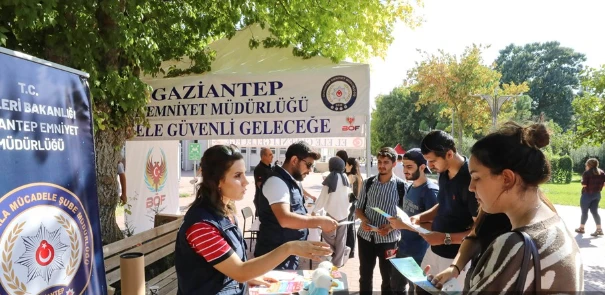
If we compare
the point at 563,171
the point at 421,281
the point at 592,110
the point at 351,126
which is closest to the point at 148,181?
the point at 351,126

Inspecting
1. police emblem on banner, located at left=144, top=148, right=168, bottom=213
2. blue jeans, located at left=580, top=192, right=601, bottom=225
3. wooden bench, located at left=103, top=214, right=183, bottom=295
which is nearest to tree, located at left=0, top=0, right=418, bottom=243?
wooden bench, located at left=103, top=214, right=183, bottom=295

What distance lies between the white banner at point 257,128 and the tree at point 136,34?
1.61 feet

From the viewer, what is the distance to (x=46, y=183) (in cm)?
222

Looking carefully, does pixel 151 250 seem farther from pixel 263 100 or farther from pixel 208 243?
pixel 208 243

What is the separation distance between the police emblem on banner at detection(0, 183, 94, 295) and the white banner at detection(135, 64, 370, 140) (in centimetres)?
255

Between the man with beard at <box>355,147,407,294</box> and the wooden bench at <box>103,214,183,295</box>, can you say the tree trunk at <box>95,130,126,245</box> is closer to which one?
the wooden bench at <box>103,214,183,295</box>

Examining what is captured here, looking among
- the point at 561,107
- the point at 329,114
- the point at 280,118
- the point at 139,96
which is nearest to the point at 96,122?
the point at 139,96

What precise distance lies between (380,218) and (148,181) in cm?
500

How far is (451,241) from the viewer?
291 cm

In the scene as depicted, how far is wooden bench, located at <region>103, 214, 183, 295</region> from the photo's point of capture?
143 inches

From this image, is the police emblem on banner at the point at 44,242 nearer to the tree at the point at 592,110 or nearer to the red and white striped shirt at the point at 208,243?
the red and white striped shirt at the point at 208,243

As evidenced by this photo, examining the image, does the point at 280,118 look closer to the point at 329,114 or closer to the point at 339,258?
the point at 329,114

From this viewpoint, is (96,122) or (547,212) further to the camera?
(96,122)

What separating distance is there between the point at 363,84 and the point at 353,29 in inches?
78.7
